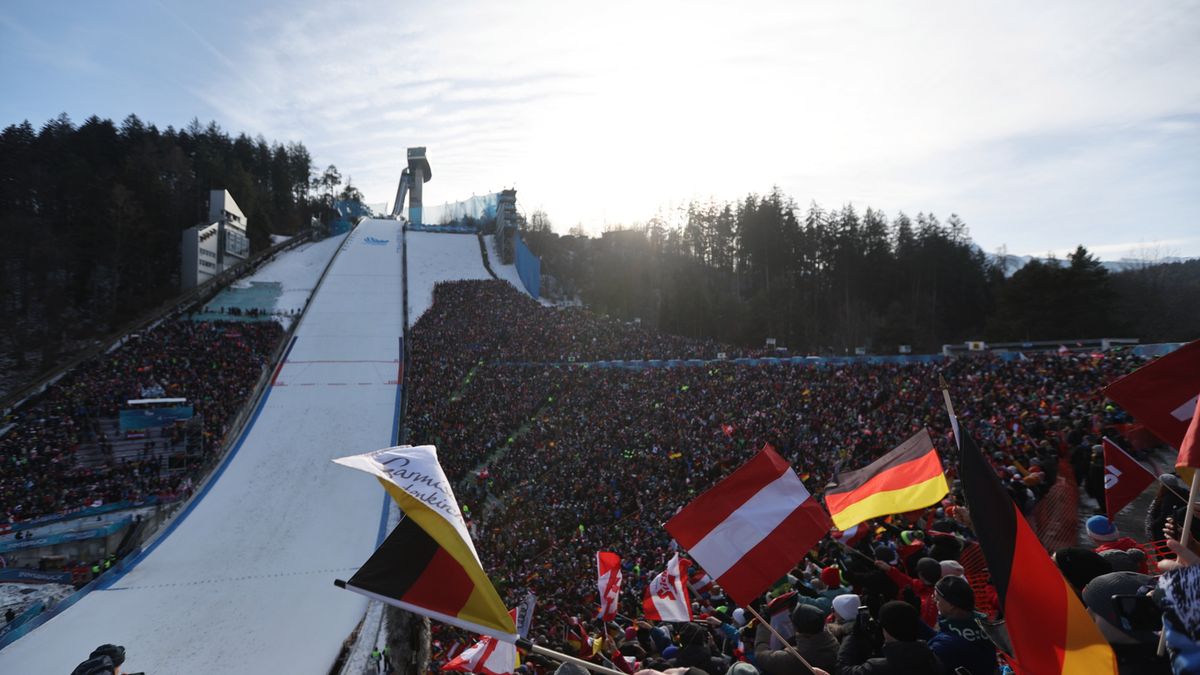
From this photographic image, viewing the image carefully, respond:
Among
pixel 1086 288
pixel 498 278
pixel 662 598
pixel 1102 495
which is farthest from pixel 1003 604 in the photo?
pixel 498 278

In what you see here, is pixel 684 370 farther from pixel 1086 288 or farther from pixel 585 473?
pixel 1086 288

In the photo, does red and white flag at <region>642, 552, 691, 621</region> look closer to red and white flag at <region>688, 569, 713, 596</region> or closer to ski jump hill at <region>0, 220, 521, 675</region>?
red and white flag at <region>688, 569, 713, 596</region>

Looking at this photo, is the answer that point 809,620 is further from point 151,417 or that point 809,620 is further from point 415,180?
point 415,180

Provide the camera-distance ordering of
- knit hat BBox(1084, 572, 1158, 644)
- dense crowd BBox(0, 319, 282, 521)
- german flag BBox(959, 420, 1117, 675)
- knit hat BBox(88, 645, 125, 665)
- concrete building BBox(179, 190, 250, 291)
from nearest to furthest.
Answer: knit hat BBox(1084, 572, 1158, 644) → german flag BBox(959, 420, 1117, 675) → knit hat BBox(88, 645, 125, 665) → dense crowd BBox(0, 319, 282, 521) → concrete building BBox(179, 190, 250, 291)

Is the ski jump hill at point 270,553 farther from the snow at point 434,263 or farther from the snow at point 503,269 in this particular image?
the snow at point 503,269

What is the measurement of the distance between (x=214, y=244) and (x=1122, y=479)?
42.0m

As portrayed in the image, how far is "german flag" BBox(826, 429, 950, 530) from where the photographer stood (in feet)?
14.7

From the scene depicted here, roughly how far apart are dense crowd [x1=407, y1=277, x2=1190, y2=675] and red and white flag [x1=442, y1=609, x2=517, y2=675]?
3.46 feet

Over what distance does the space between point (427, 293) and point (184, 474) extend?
18331mm

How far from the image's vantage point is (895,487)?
474 cm

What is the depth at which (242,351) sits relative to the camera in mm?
25422

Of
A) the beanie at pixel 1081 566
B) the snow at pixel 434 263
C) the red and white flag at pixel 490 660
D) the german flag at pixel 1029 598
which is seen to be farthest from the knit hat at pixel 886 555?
the snow at pixel 434 263

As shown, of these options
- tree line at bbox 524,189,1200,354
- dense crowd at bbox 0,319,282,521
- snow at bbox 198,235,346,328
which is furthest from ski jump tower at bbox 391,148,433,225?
dense crowd at bbox 0,319,282,521

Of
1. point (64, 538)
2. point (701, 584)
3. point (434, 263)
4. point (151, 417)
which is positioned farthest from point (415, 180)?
point (701, 584)
